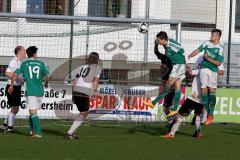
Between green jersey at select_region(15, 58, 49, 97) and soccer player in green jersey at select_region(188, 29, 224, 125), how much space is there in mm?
3197

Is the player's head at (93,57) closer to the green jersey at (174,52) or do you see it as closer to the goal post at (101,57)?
the green jersey at (174,52)

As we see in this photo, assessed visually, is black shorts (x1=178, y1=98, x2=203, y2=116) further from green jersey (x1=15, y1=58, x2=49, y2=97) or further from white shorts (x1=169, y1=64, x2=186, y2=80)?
green jersey (x1=15, y1=58, x2=49, y2=97)

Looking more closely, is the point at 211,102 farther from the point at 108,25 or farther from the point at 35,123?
the point at 108,25

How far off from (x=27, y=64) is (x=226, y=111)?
7002 mm

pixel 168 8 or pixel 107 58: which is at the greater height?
pixel 168 8

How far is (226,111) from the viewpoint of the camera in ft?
65.5

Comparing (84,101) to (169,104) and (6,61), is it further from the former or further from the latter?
(6,61)

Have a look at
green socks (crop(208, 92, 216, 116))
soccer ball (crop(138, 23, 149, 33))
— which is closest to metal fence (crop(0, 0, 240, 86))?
soccer ball (crop(138, 23, 149, 33))

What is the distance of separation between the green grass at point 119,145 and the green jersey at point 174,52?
64.5 inches

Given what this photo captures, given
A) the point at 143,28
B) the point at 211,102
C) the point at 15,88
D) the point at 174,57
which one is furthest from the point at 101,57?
the point at 211,102

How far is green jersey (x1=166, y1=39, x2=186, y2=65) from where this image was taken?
16.1m

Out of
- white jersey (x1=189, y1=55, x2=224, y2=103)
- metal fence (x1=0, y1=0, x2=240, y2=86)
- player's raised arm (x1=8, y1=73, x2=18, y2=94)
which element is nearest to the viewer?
player's raised arm (x1=8, y1=73, x2=18, y2=94)

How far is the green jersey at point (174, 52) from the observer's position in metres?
16.1

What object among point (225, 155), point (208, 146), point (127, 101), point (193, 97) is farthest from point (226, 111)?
point (225, 155)
